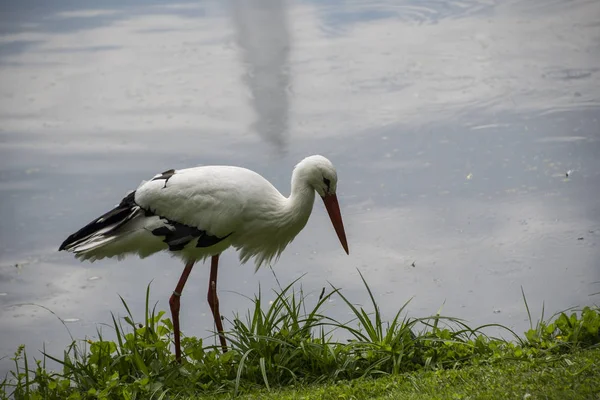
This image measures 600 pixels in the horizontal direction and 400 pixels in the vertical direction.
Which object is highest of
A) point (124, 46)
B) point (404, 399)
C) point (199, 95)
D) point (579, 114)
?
point (124, 46)

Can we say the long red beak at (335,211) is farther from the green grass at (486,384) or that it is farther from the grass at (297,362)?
the green grass at (486,384)

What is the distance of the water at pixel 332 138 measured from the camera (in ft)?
20.3

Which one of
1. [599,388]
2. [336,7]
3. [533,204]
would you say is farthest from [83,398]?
[336,7]

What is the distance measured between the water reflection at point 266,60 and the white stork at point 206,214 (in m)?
3.19

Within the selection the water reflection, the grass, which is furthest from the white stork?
the water reflection

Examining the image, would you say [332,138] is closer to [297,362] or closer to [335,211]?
[335,211]

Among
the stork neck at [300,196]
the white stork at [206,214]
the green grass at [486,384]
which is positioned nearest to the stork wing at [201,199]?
the white stork at [206,214]

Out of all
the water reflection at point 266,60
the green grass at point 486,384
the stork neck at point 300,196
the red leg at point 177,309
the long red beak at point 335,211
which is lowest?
the green grass at point 486,384

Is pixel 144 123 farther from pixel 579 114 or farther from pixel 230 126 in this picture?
pixel 579 114

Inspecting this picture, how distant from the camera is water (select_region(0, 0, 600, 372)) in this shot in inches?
244

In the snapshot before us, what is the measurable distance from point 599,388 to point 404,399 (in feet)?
2.55

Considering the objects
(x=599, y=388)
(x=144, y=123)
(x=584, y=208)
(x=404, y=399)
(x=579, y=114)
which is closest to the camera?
(x=599, y=388)

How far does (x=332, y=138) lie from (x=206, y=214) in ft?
11.8

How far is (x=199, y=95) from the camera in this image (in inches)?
376
